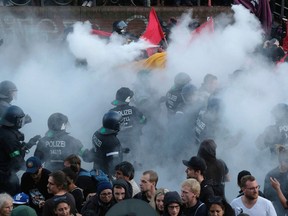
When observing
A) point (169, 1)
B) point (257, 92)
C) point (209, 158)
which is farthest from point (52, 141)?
point (169, 1)

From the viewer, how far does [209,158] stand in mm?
10352

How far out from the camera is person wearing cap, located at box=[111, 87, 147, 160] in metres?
12.6

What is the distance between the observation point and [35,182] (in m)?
10.0

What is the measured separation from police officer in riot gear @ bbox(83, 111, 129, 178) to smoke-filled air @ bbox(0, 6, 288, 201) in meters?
1.23

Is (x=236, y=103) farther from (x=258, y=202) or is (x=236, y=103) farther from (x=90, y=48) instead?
(x=258, y=202)

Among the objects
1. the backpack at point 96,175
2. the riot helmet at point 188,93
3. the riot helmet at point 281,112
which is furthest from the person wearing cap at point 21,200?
the riot helmet at point 188,93

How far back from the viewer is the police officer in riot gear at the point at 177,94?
44.0 ft

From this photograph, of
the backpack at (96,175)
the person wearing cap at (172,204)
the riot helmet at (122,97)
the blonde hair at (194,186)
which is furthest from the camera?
the riot helmet at (122,97)

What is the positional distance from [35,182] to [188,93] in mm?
3827

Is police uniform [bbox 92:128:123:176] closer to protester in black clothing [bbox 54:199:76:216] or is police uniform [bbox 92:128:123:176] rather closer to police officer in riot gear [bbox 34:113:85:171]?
police officer in riot gear [bbox 34:113:85:171]

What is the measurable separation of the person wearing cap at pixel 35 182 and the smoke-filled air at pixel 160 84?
259cm

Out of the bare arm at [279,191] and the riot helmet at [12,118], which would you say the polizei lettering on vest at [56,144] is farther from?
the bare arm at [279,191]

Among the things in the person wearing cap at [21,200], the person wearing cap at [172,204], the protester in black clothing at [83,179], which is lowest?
the person wearing cap at [172,204]

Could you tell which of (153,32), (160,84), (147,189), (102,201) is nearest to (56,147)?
(147,189)
